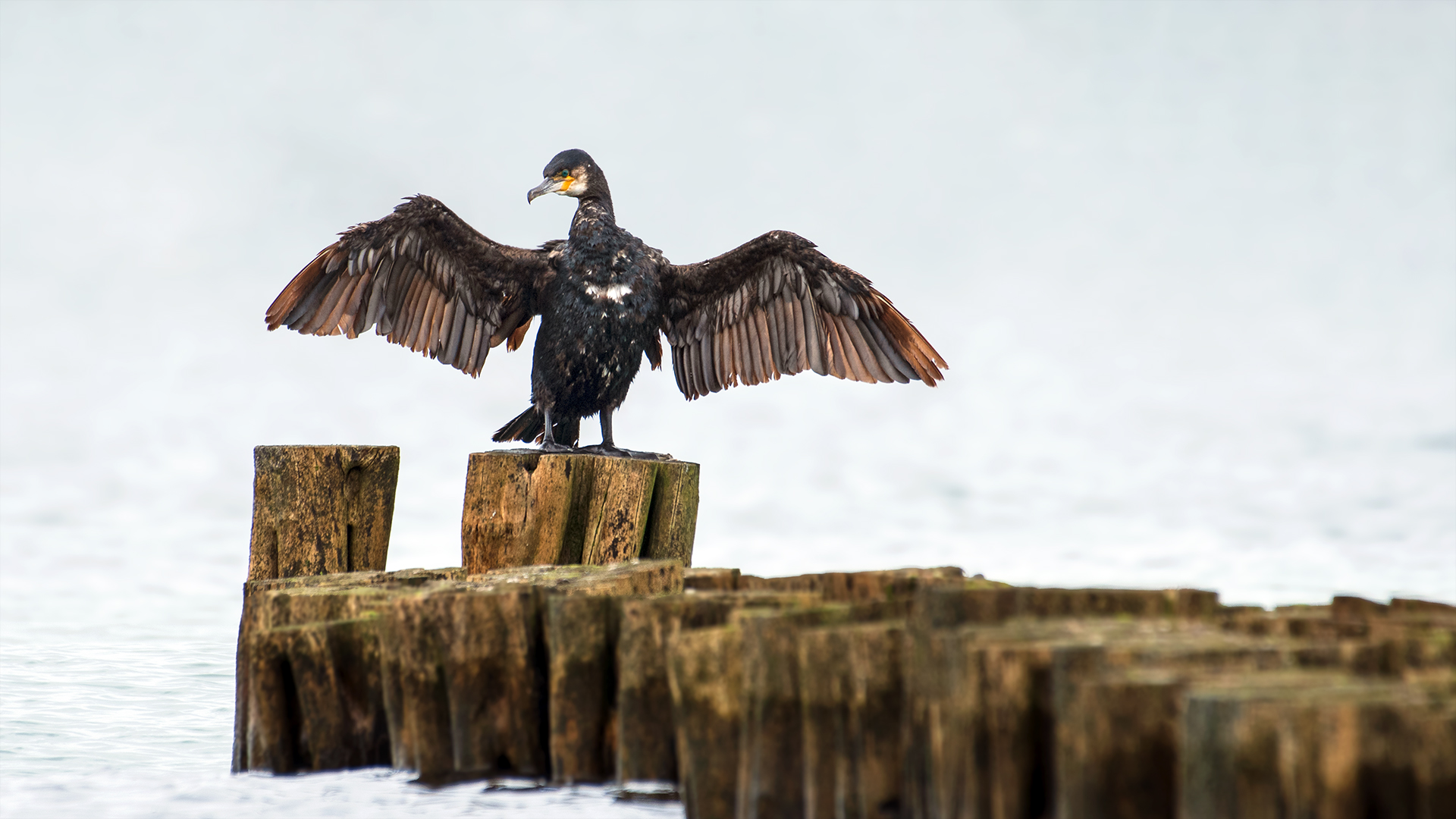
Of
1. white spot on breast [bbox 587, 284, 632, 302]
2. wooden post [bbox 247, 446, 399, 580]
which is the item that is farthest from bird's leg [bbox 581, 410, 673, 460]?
wooden post [bbox 247, 446, 399, 580]

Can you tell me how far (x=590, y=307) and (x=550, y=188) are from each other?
0.96m

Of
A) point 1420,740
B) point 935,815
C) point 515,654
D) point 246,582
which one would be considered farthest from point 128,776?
point 1420,740

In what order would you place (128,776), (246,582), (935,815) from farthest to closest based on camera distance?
(246,582), (128,776), (935,815)

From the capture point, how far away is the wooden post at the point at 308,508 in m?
6.10

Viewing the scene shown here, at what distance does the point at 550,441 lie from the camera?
7.65 metres

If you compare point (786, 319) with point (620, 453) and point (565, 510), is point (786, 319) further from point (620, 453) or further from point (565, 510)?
point (565, 510)

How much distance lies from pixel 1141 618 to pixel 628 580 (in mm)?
1956

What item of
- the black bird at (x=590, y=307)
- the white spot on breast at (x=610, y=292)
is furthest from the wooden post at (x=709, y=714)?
the white spot on breast at (x=610, y=292)

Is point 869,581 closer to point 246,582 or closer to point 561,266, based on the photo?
point 246,582

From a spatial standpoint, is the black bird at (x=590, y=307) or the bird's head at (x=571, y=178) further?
the bird's head at (x=571, y=178)

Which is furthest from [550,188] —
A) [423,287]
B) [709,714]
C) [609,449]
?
[709,714]

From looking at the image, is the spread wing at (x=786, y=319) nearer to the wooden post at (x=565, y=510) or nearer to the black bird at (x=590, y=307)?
the black bird at (x=590, y=307)

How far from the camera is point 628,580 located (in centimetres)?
474

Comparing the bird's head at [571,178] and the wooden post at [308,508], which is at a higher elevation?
the bird's head at [571,178]
